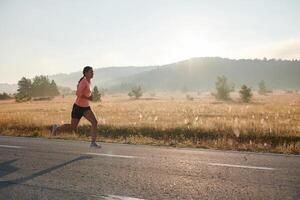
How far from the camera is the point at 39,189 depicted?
18.6 ft

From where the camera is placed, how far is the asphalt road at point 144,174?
542 cm

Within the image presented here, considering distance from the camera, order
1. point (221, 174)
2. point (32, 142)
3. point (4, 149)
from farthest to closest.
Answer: point (32, 142) → point (4, 149) → point (221, 174)

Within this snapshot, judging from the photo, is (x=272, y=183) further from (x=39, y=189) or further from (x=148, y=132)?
(x=148, y=132)

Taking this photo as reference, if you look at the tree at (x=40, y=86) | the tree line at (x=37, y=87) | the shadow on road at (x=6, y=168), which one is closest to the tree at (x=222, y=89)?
the tree line at (x=37, y=87)

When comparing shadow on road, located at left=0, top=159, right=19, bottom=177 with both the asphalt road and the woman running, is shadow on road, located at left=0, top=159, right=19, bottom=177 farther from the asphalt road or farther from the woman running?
the woman running

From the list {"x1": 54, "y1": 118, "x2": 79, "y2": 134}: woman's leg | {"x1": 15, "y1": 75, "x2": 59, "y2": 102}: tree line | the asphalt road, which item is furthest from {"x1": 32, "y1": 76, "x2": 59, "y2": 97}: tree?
the asphalt road

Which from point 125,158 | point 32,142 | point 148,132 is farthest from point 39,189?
point 148,132

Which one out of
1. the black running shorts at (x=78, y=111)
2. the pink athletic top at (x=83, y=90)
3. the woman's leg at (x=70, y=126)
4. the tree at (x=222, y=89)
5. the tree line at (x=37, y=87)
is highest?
the tree line at (x=37, y=87)

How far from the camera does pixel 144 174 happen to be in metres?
6.66

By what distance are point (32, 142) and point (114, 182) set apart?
5.87 m

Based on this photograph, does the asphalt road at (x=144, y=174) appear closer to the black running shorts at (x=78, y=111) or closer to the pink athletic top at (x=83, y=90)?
the black running shorts at (x=78, y=111)

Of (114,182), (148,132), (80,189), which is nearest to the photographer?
(80,189)

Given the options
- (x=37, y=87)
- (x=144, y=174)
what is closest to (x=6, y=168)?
(x=144, y=174)

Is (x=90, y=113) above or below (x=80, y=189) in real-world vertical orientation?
above
